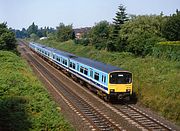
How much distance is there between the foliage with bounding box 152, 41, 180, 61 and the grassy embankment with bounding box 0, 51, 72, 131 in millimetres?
13549

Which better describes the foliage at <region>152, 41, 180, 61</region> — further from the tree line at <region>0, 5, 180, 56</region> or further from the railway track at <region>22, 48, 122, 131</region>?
the railway track at <region>22, 48, 122, 131</region>

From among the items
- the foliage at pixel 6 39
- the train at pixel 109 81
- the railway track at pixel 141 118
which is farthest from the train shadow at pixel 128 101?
the foliage at pixel 6 39

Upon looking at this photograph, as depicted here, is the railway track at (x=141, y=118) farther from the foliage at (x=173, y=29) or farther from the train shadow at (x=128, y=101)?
the foliage at (x=173, y=29)

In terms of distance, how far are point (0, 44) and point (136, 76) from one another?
31.5 m

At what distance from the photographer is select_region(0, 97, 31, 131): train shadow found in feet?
51.9

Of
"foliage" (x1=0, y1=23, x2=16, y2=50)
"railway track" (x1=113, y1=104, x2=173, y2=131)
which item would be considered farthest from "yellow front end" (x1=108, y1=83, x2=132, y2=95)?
"foliage" (x1=0, y1=23, x2=16, y2=50)

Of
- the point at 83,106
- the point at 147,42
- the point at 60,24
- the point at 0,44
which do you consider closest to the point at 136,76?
the point at 83,106

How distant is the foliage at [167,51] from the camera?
3110cm

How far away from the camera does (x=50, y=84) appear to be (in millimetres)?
33312

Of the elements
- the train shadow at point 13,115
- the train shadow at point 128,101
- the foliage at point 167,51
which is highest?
the foliage at point 167,51

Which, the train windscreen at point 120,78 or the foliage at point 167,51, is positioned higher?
the foliage at point 167,51

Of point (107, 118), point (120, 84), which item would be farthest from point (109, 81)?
point (107, 118)

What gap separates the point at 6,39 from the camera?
2206 inches

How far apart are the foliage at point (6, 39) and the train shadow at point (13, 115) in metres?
35.5
